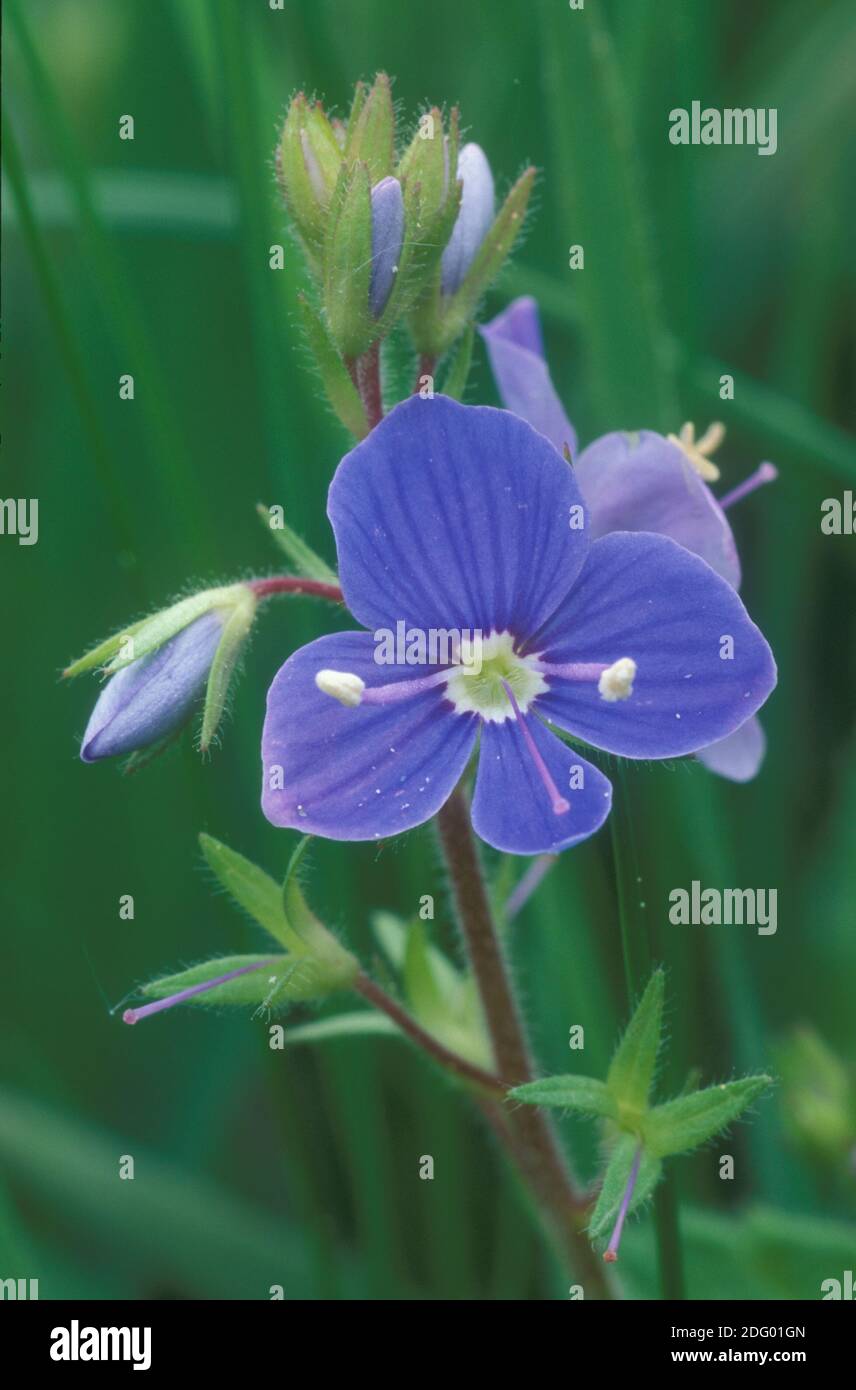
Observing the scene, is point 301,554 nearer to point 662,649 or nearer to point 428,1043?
point 662,649

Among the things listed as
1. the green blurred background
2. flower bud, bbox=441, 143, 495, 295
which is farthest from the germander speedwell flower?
the green blurred background

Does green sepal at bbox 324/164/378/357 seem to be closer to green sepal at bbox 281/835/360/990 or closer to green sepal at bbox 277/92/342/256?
green sepal at bbox 277/92/342/256

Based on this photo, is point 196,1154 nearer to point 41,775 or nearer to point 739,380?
point 41,775

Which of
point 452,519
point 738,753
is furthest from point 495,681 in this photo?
point 738,753

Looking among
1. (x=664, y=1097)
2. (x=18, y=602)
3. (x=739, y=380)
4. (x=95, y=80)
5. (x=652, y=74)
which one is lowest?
(x=664, y=1097)

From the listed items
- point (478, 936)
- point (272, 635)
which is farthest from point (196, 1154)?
point (478, 936)

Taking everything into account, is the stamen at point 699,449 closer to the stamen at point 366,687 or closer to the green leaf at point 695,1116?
the stamen at point 366,687

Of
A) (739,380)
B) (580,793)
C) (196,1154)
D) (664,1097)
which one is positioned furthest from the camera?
(196,1154)
